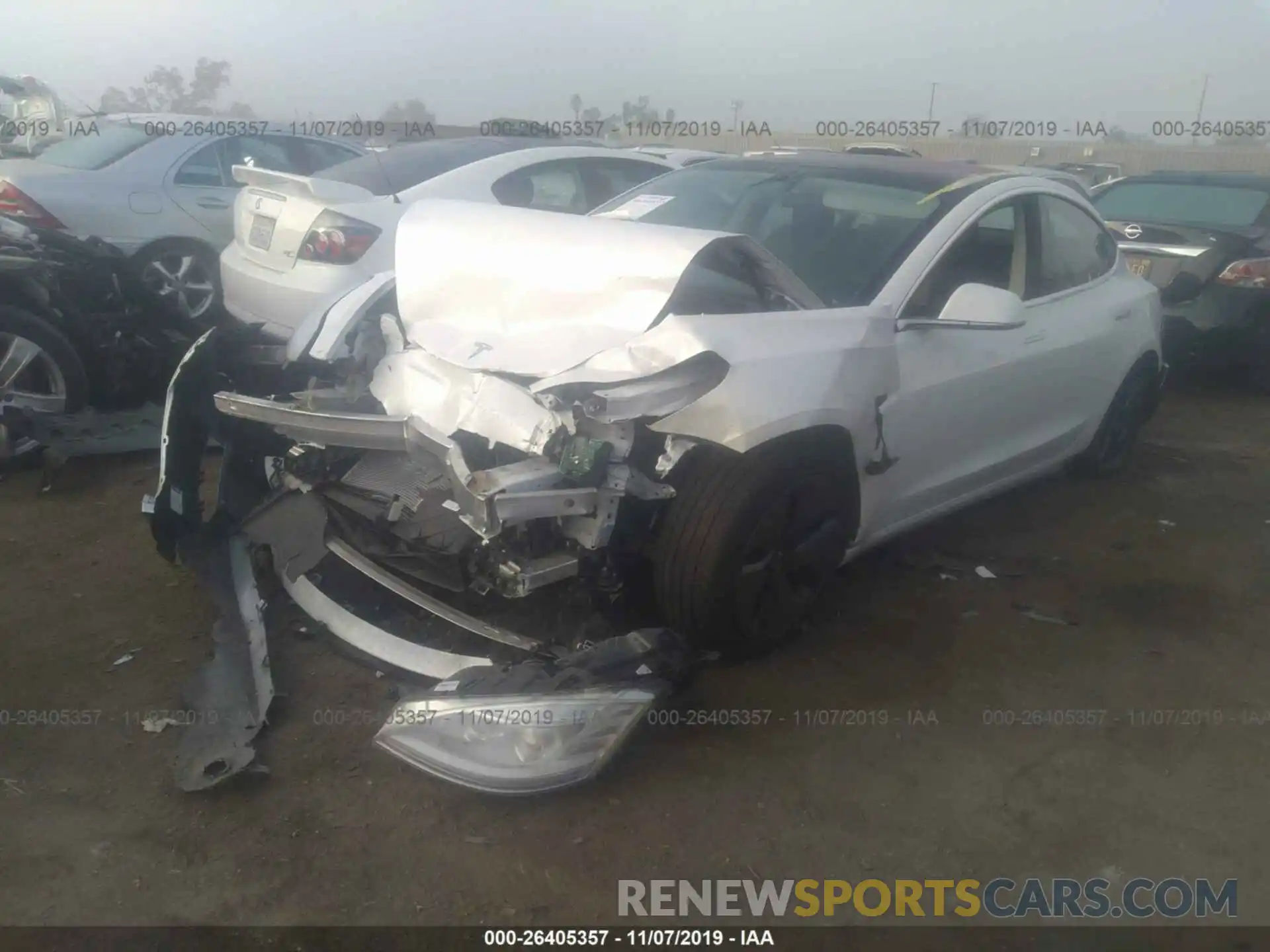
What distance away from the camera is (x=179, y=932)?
90.2 inches

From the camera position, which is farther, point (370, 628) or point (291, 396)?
→ point (291, 396)

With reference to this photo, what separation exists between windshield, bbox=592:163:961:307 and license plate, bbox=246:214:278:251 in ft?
7.20

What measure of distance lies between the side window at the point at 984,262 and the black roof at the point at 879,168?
0.21m

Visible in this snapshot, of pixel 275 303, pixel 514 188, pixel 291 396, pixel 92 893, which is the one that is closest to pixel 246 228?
pixel 275 303

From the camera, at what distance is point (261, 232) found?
5.71m

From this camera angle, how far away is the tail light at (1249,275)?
7.07 metres

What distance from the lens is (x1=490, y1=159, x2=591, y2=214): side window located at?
6.29 m

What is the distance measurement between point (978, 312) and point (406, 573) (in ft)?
7.07

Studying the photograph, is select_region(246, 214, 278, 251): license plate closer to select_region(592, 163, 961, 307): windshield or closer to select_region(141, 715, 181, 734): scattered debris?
select_region(592, 163, 961, 307): windshield

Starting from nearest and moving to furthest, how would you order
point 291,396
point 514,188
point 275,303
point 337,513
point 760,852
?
point 760,852 < point 337,513 < point 291,396 < point 275,303 < point 514,188

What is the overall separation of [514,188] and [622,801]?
455 centimetres

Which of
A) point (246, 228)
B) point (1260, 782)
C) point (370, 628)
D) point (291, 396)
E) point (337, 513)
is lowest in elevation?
point (1260, 782)

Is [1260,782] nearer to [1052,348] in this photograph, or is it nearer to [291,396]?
[1052,348]

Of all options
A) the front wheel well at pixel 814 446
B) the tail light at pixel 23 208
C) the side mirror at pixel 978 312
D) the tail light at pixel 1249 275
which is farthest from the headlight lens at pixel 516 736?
the tail light at pixel 1249 275
